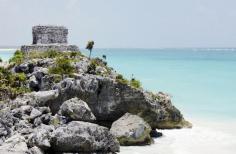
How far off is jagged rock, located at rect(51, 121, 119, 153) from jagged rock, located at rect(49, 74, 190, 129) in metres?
2.93

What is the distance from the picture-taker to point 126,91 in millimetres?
18438

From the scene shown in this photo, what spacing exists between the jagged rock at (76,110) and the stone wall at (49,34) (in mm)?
10968

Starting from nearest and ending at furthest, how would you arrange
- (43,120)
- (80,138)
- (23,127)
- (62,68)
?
1. (80,138)
2. (23,127)
3. (43,120)
4. (62,68)

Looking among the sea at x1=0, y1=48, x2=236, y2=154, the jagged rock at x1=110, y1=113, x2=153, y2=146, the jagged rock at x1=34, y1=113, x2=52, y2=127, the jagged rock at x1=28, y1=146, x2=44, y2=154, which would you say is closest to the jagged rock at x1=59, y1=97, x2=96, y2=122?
the jagged rock at x1=34, y1=113, x2=52, y2=127

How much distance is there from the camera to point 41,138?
14562 millimetres

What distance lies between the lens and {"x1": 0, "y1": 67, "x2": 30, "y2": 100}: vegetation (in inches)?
762

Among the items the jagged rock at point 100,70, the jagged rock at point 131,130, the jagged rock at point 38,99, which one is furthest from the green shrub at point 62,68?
the jagged rock at point 131,130

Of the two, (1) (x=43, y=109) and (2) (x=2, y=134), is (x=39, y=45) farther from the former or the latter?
(2) (x=2, y=134)

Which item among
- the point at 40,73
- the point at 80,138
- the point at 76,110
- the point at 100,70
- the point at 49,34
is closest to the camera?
the point at 80,138

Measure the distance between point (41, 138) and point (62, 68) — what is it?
5.73 m

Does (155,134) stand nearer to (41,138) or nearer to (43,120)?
(43,120)

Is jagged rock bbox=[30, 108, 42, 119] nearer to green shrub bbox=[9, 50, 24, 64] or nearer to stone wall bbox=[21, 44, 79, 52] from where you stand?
green shrub bbox=[9, 50, 24, 64]

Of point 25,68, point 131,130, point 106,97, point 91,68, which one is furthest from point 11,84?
point 131,130

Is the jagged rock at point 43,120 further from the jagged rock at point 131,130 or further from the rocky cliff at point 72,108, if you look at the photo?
the jagged rock at point 131,130
